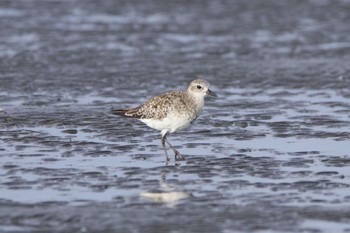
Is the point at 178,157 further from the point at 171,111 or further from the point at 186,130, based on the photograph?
the point at 186,130

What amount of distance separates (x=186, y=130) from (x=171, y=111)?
6.65 ft

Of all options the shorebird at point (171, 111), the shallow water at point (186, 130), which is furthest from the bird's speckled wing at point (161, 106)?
the shallow water at point (186, 130)

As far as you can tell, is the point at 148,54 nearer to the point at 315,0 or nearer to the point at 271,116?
the point at 271,116

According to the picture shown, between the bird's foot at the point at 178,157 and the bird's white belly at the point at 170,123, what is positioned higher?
the bird's white belly at the point at 170,123

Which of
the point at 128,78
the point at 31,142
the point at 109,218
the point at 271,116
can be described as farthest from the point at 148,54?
the point at 109,218

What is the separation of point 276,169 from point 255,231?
324 centimetres

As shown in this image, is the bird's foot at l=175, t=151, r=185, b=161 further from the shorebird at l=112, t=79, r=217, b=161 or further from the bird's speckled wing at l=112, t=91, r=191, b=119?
the bird's speckled wing at l=112, t=91, r=191, b=119

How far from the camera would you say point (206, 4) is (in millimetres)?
33594

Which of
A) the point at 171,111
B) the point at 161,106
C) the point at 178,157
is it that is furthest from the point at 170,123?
the point at 178,157

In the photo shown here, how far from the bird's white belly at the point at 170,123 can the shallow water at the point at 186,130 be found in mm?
420

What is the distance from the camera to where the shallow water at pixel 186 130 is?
11.4 meters

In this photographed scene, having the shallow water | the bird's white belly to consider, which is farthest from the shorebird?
the shallow water

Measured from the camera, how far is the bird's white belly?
14938 mm

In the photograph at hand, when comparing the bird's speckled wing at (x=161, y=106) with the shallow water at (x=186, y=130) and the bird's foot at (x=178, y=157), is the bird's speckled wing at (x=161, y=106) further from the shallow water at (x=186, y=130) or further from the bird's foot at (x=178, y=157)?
the bird's foot at (x=178, y=157)
